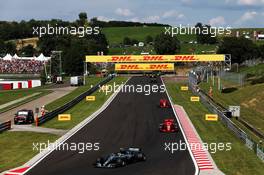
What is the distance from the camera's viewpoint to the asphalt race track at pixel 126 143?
30031mm

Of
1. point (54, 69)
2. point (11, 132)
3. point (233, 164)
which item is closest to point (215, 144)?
point (233, 164)

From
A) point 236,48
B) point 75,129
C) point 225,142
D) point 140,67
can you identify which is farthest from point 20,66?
point 225,142

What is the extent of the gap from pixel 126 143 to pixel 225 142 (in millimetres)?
8058

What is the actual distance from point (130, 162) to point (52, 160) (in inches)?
195

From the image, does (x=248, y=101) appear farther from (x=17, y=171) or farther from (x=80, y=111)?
(x=17, y=171)

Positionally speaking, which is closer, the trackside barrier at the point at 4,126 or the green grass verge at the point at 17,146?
the green grass verge at the point at 17,146

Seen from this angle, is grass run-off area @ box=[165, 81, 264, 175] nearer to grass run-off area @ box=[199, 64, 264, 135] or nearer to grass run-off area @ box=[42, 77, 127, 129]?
grass run-off area @ box=[199, 64, 264, 135]

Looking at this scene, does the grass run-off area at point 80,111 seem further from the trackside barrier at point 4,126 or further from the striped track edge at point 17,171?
the striped track edge at point 17,171

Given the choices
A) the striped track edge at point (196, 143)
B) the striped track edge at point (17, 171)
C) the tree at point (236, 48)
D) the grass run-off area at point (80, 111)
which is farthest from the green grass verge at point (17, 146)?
the tree at point (236, 48)

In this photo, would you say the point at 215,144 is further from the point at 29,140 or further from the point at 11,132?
the point at 11,132

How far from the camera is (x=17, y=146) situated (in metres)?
40.1

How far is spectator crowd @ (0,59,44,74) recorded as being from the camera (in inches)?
6816

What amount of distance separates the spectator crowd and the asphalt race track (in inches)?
4151

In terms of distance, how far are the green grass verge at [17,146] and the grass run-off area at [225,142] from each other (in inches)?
493
